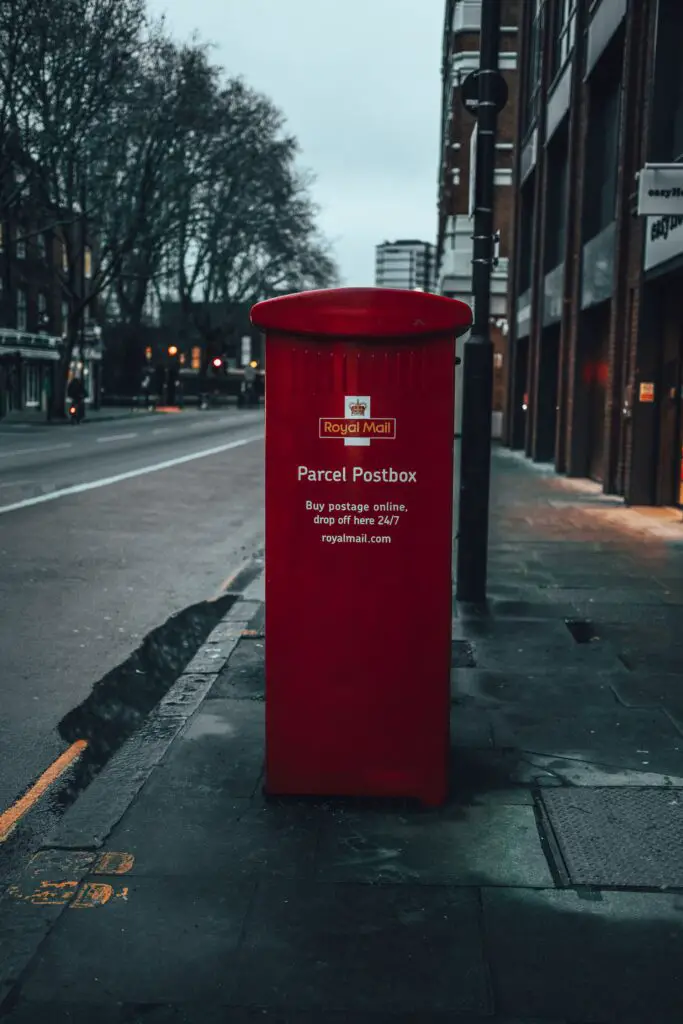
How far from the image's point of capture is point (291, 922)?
3396mm

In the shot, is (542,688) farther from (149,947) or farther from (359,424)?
(149,947)

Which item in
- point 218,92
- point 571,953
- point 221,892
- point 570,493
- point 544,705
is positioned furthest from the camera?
point 218,92

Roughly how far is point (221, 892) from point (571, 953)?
113 cm

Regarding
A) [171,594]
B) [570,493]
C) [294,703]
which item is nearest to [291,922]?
[294,703]

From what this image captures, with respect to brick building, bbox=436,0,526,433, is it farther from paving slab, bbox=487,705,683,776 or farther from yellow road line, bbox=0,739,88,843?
yellow road line, bbox=0,739,88,843

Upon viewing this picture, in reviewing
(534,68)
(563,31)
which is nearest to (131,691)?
(563,31)

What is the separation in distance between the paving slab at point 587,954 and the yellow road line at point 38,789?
6.22 ft

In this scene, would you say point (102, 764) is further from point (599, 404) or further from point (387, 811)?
point (599, 404)

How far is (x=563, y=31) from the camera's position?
2453 cm

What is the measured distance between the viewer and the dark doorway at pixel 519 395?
32500 millimetres

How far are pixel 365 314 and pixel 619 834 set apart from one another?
2136 millimetres

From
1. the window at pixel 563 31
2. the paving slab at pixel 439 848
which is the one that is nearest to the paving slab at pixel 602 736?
the paving slab at pixel 439 848

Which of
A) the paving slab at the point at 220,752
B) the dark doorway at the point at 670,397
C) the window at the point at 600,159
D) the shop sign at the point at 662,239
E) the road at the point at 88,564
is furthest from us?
the window at the point at 600,159

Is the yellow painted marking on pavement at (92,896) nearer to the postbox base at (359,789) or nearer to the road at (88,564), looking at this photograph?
the road at (88,564)
